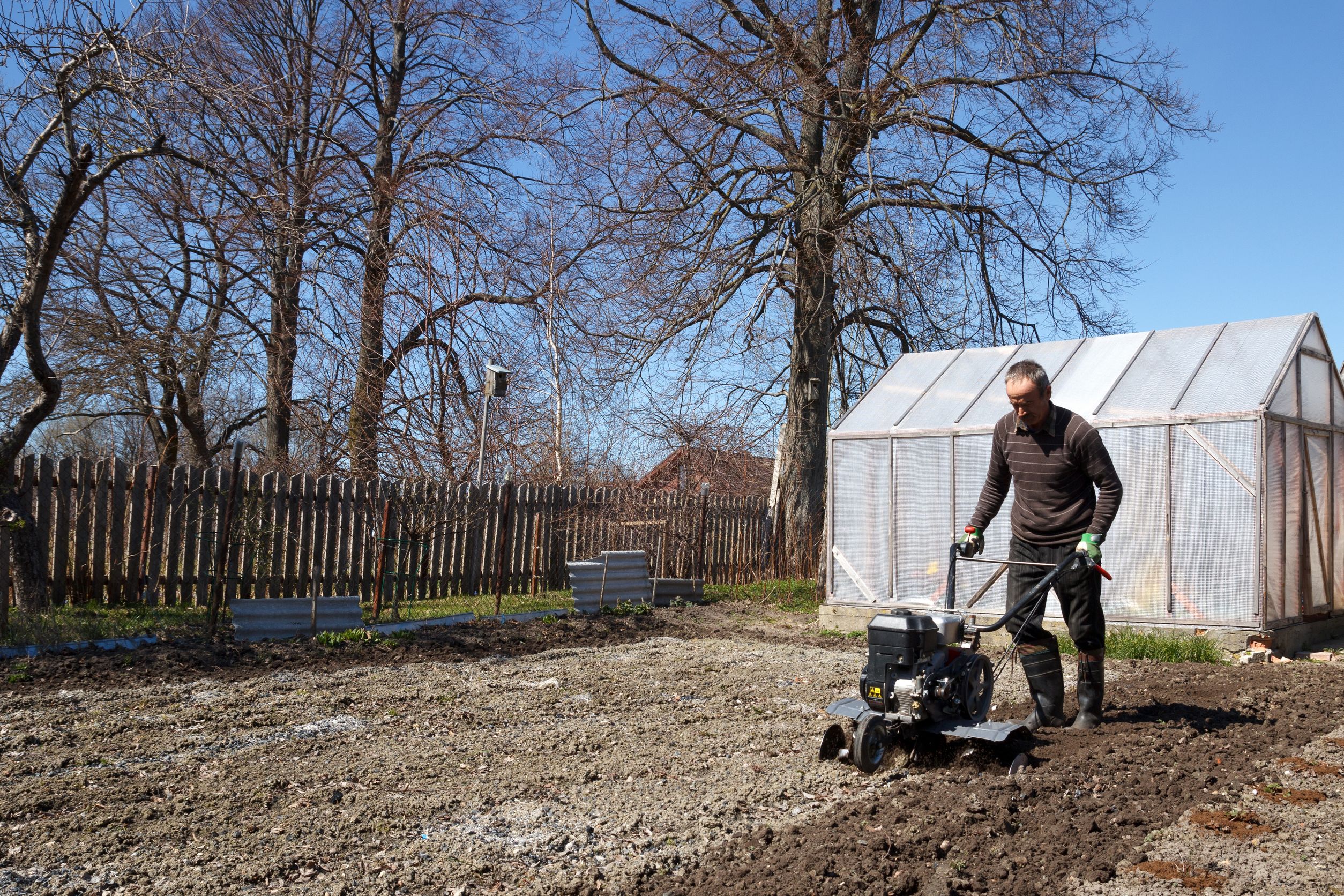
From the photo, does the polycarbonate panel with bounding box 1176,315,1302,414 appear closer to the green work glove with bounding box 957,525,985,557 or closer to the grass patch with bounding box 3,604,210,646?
the green work glove with bounding box 957,525,985,557

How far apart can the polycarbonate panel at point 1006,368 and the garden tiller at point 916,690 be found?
18.9 feet

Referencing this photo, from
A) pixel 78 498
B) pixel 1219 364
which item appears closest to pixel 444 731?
pixel 78 498

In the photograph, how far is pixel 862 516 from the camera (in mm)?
11320

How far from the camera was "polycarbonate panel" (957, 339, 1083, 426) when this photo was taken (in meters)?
10.6

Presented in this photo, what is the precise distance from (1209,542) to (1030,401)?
16.1ft

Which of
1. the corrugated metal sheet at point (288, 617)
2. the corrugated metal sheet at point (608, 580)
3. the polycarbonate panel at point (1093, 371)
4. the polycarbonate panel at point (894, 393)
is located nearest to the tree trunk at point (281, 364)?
the corrugated metal sheet at point (608, 580)

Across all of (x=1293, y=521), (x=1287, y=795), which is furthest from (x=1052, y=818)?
(x=1293, y=521)

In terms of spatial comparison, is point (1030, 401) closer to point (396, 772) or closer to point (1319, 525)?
point (396, 772)

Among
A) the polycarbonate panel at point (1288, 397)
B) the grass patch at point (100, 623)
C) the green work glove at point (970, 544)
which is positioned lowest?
the grass patch at point (100, 623)

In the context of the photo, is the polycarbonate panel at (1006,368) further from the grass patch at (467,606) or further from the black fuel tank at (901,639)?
the black fuel tank at (901,639)

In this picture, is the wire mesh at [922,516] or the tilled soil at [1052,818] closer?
the tilled soil at [1052,818]

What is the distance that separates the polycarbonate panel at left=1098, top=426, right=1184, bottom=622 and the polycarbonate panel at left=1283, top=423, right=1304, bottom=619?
1.06 meters

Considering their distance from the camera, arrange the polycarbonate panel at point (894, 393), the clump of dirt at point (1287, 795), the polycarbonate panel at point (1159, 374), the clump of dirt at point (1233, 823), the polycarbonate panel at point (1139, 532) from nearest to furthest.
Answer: the clump of dirt at point (1233, 823) → the clump of dirt at point (1287, 795) → the polycarbonate panel at point (1139, 532) → the polycarbonate panel at point (1159, 374) → the polycarbonate panel at point (894, 393)

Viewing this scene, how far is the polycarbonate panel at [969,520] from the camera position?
10.2 meters
